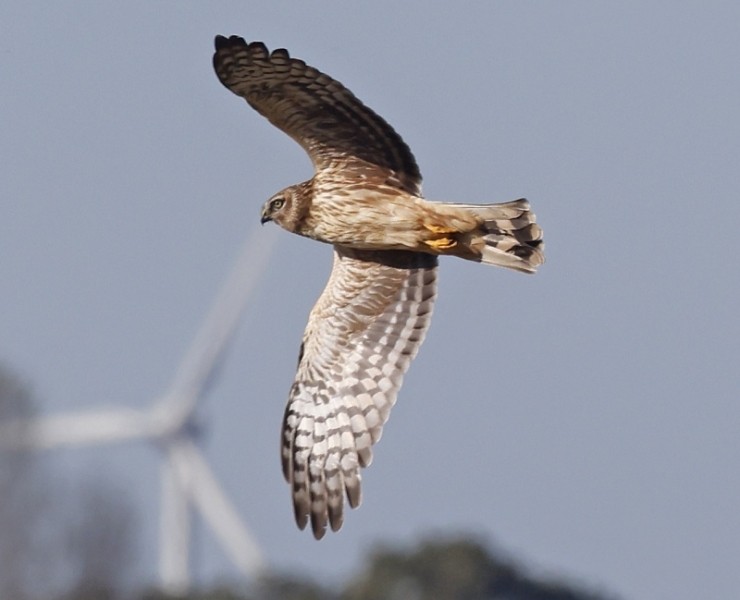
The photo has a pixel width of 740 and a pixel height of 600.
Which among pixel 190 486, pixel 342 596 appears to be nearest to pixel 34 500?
pixel 190 486

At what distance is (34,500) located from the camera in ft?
145

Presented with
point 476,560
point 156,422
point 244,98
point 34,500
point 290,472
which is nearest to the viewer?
point 244,98

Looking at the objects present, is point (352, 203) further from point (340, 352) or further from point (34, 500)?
point (34, 500)

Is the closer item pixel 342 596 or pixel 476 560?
pixel 342 596

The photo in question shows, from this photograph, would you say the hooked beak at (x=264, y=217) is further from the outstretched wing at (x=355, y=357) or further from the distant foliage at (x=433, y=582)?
the distant foliage at (x=433, y=582)

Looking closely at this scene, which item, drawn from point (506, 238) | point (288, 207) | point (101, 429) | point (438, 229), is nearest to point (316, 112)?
point (288, 207)

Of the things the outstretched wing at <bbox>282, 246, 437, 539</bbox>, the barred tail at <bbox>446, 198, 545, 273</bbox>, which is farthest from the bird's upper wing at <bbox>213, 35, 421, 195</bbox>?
the outstretched wing at <bbox>282, 246, 437, 539</bbox>

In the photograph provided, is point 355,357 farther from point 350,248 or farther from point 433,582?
point 433,582

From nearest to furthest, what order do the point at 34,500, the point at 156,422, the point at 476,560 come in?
1. the point at 156,422
2. the point at 476,560
3. the point at 34,500

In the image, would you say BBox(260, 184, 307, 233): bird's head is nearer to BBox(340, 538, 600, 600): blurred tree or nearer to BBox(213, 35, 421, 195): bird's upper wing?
BBox(213, 35, 421, 195): bird's upper wing

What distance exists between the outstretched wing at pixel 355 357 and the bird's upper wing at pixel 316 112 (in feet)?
2.49

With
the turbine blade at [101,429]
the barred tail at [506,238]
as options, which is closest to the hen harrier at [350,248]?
the barred tail at [506,238]

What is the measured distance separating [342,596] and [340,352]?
2219 cm

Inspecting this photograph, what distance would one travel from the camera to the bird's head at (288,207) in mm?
14930
